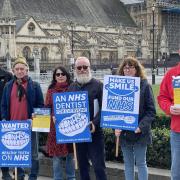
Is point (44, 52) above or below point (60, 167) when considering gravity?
above

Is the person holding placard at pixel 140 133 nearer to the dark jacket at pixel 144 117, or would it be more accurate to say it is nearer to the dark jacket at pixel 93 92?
the dark jacket at pixel 144 117

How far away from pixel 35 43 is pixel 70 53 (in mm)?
4677

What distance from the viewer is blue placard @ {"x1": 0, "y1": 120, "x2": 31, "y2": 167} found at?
7.55m

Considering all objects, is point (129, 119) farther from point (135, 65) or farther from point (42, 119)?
point (42, 119)

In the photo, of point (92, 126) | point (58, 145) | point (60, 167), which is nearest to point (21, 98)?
point (58, 145)

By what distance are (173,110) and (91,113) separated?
1.65 m

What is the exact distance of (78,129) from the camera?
23.5 feet

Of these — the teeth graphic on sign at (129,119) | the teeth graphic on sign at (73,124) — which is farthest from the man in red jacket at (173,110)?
the teeth graphic on sign at (73,124)

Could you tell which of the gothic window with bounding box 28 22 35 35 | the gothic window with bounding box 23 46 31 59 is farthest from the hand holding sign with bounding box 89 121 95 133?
the gothic window with bounding box 28 22 35 35

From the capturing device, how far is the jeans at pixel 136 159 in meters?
6.71

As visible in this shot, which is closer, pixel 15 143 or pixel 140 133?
pixel 140 133

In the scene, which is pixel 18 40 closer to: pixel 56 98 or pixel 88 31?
pixel 88 31


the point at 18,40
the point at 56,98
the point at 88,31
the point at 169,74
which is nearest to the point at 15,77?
the point at 56,98

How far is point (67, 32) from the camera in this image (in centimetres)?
6569
